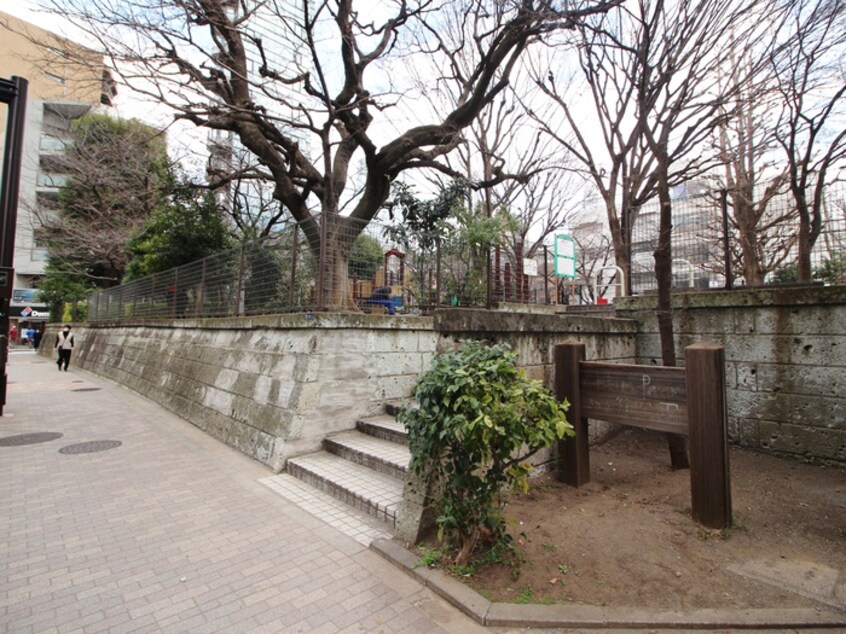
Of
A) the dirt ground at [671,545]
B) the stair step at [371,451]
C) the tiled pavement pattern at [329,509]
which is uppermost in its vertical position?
the stair step at [371,451]

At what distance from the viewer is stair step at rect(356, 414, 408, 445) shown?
4.62 m

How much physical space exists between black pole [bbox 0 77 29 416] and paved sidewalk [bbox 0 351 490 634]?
2877 mm

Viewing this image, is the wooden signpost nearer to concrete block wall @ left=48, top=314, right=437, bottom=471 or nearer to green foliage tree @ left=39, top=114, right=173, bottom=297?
concrete block wall @ left=48, top=314, right=437, bottom=471

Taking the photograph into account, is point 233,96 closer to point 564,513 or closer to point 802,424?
point 564,513

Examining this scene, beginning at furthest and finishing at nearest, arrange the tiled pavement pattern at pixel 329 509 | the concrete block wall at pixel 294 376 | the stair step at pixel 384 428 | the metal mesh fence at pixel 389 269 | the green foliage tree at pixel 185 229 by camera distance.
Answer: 1. the green foliage tree at pixel 185 229
2. the metal mesh fence at pixel 389 269
3. the concrete block wall at pixel 294 376
4. the stair step at pixel 384 428
5. the tiled pavement pattern at pixel 329 509

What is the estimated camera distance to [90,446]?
5512 mm

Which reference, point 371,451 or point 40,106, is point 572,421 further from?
point 40,106

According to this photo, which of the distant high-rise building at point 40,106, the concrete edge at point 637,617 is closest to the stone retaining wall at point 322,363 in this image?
the concrete edge at point 637,617

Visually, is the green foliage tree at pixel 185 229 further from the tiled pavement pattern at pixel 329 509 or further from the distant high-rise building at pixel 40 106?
the tiled pavement pattern at pixel 329 509

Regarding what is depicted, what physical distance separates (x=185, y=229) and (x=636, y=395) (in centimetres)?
1201

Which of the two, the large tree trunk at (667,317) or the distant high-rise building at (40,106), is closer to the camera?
the large tree trunk at (667,317)

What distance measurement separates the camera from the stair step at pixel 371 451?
4055 millimetres

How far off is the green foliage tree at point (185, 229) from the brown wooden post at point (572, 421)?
35.6 feet

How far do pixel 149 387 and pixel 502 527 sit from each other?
9071 millimetres
